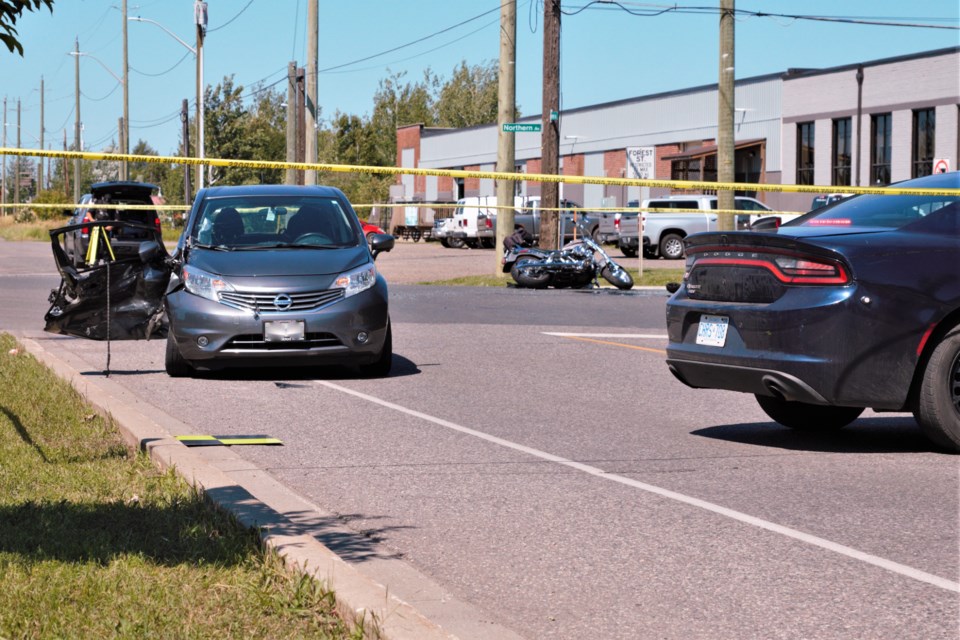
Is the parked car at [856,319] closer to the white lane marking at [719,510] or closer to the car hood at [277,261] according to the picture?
the white lane marking at [719,510]

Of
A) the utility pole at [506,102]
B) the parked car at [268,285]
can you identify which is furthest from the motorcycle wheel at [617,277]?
the parked car at [268,285]

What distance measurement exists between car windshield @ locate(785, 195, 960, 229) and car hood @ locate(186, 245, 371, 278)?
4.29 meters

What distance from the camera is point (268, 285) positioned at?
11.0 m

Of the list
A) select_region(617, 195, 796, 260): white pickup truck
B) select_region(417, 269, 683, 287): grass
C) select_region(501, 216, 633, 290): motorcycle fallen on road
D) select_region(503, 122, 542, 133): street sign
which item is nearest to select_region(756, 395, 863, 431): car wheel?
select_region(501, 216, 633, 290): motorcycle fallen on road

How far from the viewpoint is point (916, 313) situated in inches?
295

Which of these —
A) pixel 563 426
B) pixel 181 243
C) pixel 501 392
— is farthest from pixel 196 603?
pixel 181 243

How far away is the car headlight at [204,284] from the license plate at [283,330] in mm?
457

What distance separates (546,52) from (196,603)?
2484 centimetres

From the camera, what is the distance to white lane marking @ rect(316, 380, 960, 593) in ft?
16.8

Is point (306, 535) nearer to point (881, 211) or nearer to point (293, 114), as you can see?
point (881, 211)

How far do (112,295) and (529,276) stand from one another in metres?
12.2

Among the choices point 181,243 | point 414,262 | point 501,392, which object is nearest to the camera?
point 501,392

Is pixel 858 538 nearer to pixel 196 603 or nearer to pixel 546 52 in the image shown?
pixel 196 603

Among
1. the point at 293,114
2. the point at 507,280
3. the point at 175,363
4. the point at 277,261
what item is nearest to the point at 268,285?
the point at 277,261
